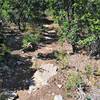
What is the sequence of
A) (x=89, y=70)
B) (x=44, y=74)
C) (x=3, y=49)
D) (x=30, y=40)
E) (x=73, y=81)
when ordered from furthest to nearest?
(x=30, y=40) → (x=3, y=49) → (x=44, y=74) → (x=89, y=70) → (x=73, y=81)

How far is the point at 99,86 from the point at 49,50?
5.96 m

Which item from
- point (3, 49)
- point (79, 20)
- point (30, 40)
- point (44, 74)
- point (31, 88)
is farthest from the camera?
point (30, 40)

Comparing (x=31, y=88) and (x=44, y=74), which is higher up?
(x=44, y=74)

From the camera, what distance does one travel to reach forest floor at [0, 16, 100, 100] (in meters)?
15.7

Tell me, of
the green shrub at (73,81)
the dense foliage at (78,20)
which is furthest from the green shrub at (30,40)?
the green shrub at (73,81)

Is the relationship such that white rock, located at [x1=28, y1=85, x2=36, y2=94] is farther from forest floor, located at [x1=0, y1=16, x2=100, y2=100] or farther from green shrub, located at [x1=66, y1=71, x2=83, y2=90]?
green shrub, located at [x1=66, y1=71, x2=83, y2=90]

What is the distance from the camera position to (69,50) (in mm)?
20766

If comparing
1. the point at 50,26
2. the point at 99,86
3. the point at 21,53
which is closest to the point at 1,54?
the point at 21,53

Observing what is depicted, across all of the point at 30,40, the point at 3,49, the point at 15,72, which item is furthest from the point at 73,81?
the point at 3,49

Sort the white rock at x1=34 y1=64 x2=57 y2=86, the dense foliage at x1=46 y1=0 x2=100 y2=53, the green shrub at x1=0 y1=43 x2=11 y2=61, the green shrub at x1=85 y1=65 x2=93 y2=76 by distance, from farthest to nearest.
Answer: the green shrub at x1=0 y1=43 x2=11 y2=61
the dense foliage at x1=46 y1=0 x2=100 y2=53
the green shrub at x1=85 y1=65 x2=93 y2=76
the white rock at x1=34 y1=64 x2=57 y2=86

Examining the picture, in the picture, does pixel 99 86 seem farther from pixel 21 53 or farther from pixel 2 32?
pixel 2 32

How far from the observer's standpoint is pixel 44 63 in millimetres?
18953

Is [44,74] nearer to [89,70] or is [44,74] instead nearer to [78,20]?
[89,70]

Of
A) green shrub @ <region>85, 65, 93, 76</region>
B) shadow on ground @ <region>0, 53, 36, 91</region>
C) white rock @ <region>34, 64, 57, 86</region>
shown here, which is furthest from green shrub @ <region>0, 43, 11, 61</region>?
green shrub @ <region>85, 65, 93, 76</region>
